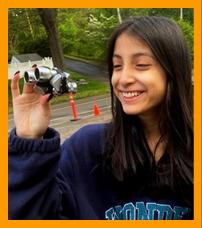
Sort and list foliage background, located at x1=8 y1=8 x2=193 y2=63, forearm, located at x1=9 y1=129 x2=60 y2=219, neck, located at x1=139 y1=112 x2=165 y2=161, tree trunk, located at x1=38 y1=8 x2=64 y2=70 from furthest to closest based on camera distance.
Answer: foliage background, located at x1=8 y1=8 x2=193 y2=63
tree trunk, located at x1=38 y1=8 x2=64 y2=70
neck, located at x1=139 y1=112 x2=165 y2=161
forearm, located at x1=9 y1=129 x2=60 y2=219

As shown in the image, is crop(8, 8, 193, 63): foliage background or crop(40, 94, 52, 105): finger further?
crop(8, 8, 193, 63): foliage background

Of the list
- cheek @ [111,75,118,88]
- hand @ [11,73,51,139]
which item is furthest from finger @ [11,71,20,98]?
cheek @ [111,75,118,88]

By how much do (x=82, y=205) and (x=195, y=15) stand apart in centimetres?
66

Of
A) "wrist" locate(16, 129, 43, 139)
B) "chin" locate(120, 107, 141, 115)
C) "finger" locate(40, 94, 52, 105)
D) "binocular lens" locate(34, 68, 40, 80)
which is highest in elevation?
"binocular lens" locate(34, 68, 40, 80)

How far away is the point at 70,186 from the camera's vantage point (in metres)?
1.27

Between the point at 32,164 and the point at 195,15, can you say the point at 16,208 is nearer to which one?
the point at 32,164

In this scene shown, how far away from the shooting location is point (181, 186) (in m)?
1.26

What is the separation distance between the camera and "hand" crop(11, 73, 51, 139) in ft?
3.95

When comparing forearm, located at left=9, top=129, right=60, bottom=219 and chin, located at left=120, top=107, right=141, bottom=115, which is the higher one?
chin, located at left=120, top=107, right=141, bottom=115

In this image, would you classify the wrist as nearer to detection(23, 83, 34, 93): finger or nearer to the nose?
detection(23, 83, 34, 93): finger

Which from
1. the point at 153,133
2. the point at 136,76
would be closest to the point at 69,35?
the point at 153,133

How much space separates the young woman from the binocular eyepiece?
0.10 ft

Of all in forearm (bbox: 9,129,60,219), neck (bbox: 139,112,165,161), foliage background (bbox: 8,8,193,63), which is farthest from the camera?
foliage background (bbox: 8,8,193,63)

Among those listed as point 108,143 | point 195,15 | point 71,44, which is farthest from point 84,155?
point 71,44
